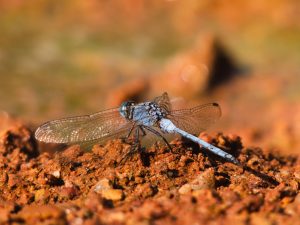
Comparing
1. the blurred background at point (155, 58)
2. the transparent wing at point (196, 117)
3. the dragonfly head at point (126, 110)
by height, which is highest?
the blurred background at point (155, 58)

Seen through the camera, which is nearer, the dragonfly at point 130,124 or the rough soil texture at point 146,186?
the rough soil texture at point 146,186

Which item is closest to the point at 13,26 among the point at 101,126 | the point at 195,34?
the point at 195,34

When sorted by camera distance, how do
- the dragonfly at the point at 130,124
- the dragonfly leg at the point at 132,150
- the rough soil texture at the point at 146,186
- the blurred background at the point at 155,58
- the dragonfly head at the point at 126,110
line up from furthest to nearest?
the blurred background at the point at 155,58 < the dragonfly head at the point at 126,110 < the dragonfly at the point at 130,124 < the dragonfly leg at the point at 132,150 < the rough soil texture at the point at 146,186

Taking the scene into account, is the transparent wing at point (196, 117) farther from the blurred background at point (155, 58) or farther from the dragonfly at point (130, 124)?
the blurred background at point (155, 58)

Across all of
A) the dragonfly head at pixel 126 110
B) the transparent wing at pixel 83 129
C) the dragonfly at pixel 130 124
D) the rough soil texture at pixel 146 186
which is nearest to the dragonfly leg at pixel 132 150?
the rough soil texture at pixel 146 186

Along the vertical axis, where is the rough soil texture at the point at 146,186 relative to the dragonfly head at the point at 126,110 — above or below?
below

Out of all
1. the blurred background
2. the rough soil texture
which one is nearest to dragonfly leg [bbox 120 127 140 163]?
the rough soil texture

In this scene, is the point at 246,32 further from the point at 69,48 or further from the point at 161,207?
the point at 161,207

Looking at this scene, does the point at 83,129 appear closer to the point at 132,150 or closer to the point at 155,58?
the point at 132,150
